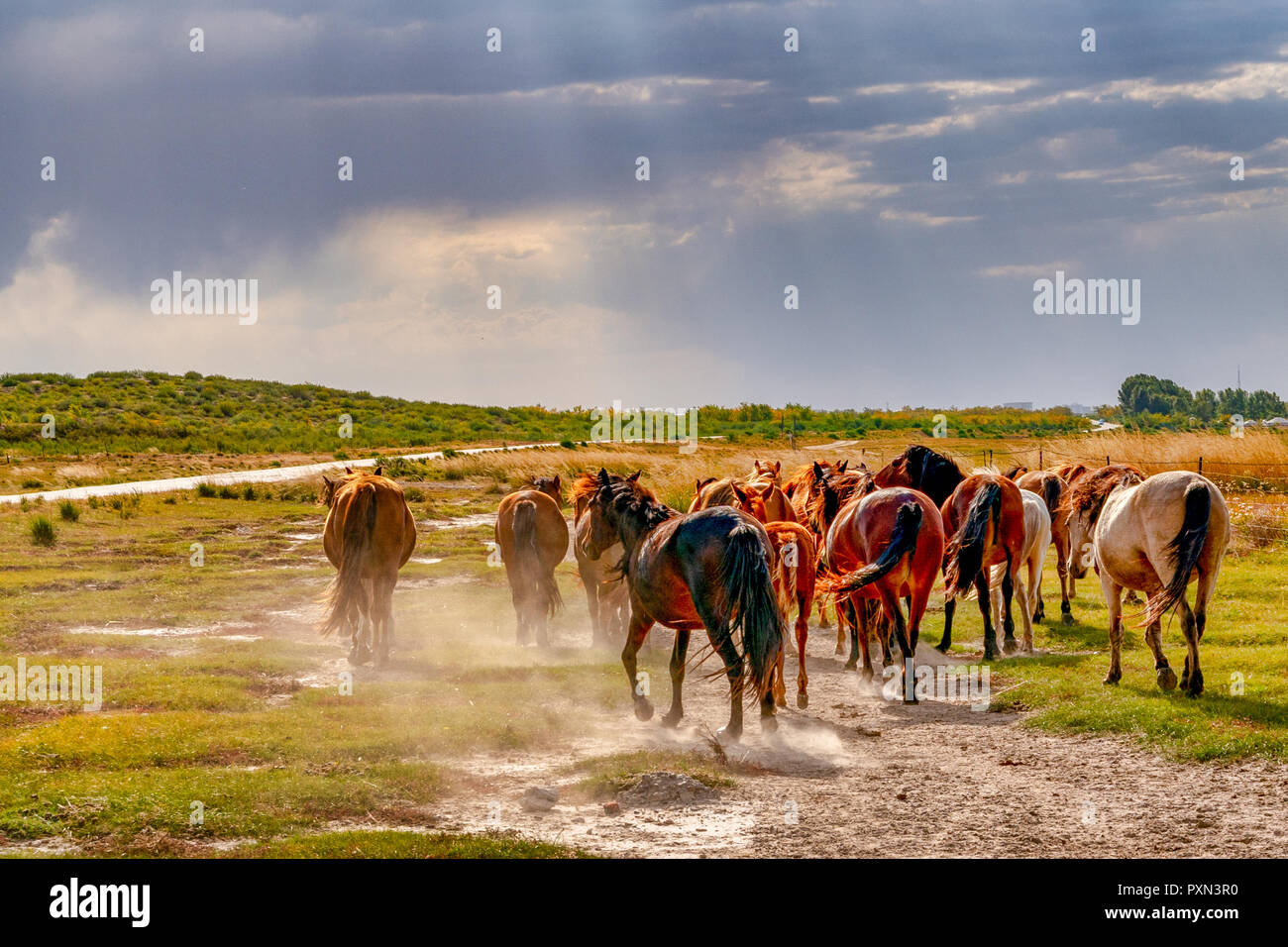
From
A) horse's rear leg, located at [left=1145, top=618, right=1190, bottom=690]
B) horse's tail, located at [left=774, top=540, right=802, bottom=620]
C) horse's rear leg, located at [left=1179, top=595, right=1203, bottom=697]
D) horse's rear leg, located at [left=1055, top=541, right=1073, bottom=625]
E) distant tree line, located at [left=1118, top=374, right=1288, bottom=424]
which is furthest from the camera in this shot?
distant tree line, located at [left=1118, top=374, right=1288, bottom=424]

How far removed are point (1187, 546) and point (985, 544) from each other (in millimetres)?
3354

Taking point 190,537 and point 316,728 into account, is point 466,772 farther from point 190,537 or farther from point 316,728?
point 190,537

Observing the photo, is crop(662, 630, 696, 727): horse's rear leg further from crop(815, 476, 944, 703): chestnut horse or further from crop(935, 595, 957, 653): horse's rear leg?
crop(935, 595, 957, 653): horse's rear leg

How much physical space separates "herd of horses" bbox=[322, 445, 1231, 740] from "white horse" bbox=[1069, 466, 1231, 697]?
19 mm

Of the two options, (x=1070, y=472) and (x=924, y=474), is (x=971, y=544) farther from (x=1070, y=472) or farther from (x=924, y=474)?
(x=1070, y=472)

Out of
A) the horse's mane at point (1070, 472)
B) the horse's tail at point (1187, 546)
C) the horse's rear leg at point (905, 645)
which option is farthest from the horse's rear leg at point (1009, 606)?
the horse's mane at point (1070, 472)

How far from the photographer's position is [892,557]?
38.1ft

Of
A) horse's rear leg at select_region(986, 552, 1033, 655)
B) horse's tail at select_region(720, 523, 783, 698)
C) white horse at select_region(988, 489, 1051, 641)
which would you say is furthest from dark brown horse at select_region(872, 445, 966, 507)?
horse's tail at select_region(720, 523, 783, 698)

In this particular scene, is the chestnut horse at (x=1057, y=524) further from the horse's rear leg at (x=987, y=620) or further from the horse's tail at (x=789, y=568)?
the horse's tail at (x=789, y=568)

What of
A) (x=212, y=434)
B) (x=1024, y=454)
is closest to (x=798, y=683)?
(x=1024, y=454)

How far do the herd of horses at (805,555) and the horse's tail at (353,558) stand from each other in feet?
0.06

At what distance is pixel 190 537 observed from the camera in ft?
85.3

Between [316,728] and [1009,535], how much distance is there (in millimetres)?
8537

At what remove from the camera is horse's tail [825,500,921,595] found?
1143cm
